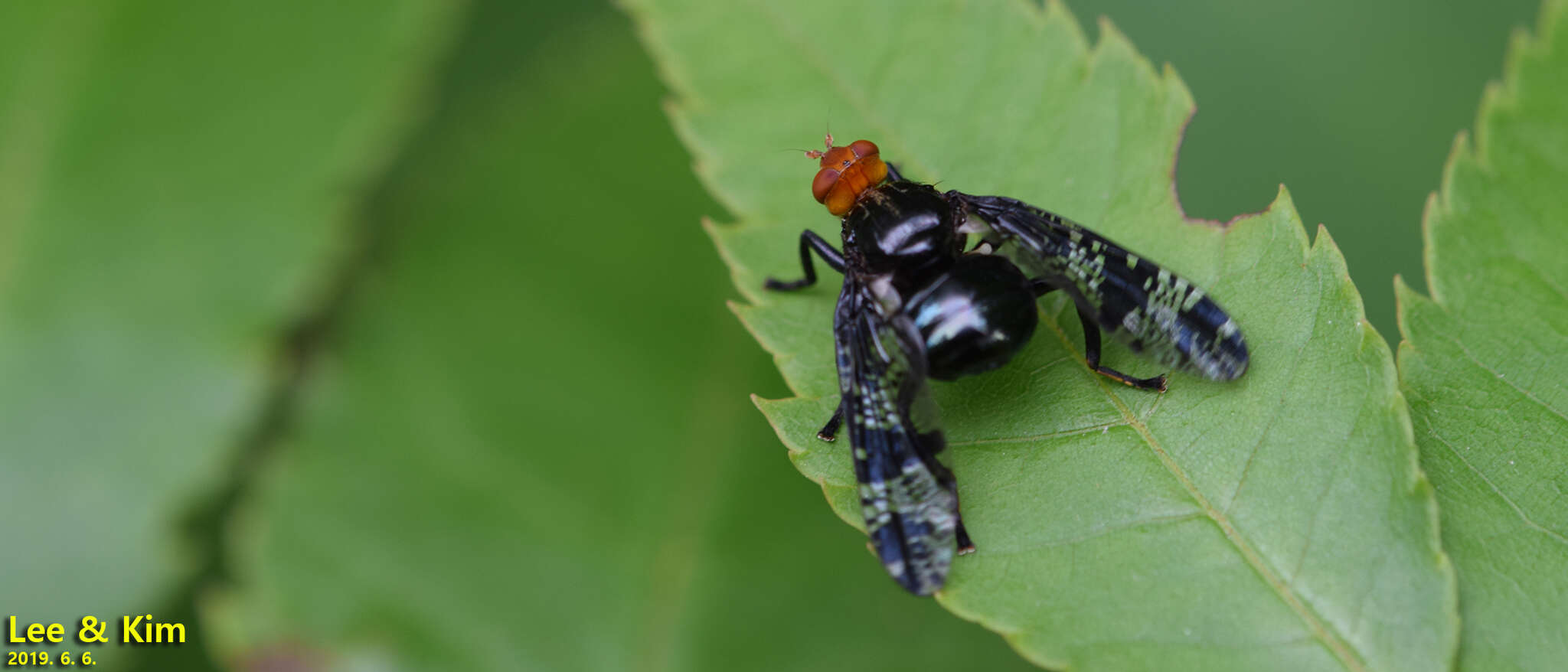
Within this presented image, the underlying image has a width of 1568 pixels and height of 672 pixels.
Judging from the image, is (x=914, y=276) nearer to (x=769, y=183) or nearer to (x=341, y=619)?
(x=769, y=183)

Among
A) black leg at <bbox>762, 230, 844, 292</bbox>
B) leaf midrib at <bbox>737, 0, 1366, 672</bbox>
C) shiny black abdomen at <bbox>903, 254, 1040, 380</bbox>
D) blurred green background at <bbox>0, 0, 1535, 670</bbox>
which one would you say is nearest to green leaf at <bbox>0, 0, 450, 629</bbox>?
blurred green background at <bbox>0, 0, 1535, 670</bbox>

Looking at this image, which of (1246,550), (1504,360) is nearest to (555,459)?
(1246,550)

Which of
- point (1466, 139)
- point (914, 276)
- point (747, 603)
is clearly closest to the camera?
point (1466, 139)

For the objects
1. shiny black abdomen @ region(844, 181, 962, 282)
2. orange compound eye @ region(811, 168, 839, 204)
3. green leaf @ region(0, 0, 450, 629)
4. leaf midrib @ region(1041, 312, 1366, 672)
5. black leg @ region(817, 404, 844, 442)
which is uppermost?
green leaf @ region(0, 0, 450, 629)

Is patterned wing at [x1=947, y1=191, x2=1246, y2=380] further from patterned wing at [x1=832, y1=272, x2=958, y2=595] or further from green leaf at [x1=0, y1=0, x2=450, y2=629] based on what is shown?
green leaf at [x1=0, y1=0, x2=450, y2=629]

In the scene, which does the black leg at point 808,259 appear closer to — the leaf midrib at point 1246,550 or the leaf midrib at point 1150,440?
the leaf midrib at point 1150,440

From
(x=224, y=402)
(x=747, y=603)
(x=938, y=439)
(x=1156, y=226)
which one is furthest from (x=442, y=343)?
(x=1156, y=226)

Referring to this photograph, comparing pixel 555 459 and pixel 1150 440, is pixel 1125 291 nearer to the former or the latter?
pixel 1150 440
